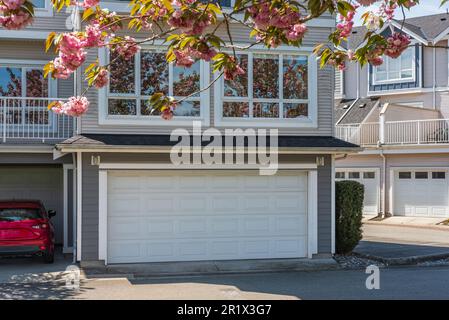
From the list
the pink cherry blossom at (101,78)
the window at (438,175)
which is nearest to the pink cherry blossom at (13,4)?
the pink cherry blossom at (101,78)

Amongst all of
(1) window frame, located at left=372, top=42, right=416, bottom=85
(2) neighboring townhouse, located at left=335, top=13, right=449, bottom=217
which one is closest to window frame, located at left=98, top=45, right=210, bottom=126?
(2) neighboring townhouse, located at left=335, top=13, right=449, bottom=217

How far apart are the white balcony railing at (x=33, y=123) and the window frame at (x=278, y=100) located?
4.04 meters

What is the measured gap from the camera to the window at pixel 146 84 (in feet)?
48.0

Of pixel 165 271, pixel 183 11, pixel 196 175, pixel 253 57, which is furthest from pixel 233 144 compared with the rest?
pixel 183 11

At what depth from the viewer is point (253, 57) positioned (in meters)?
15.4

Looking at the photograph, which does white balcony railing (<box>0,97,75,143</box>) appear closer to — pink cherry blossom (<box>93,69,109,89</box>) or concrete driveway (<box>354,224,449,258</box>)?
concrete driveway (<box>354,224,449,258</box>)

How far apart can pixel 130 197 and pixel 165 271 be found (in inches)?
76.4

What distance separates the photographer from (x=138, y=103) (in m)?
14.7

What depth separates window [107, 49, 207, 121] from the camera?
576 inches

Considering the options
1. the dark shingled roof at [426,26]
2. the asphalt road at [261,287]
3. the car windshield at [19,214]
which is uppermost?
the dark shingled roof at [426,26]

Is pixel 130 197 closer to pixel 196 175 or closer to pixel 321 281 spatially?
pixel 196 175

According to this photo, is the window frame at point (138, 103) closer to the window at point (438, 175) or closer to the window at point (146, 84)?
the window at point (146, 84)

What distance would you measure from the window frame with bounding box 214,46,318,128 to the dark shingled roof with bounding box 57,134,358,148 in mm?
394

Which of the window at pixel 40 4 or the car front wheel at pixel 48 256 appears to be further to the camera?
the window at pixel 40 4
